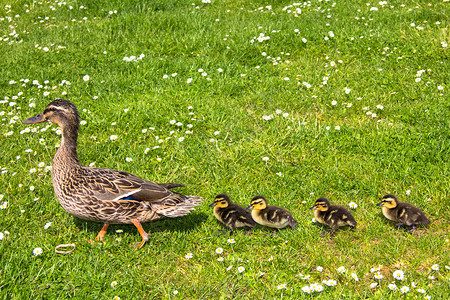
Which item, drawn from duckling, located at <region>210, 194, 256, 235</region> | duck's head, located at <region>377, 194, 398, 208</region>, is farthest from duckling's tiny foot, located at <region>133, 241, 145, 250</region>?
duck's head, located at <region>377, 194, 398, 208</region>

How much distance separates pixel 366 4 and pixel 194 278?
27.5 feet

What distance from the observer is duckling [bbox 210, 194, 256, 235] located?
17.5 feet

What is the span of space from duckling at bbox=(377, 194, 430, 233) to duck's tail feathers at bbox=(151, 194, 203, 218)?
7.31 feet

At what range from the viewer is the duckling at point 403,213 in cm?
516

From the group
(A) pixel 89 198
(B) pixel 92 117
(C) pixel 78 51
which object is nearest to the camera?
(A) pixel 89 198

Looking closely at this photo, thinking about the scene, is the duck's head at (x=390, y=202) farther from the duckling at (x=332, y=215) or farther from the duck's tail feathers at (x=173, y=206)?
the duck's tail feathers at (x=173, y=206)

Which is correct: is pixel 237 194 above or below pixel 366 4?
below

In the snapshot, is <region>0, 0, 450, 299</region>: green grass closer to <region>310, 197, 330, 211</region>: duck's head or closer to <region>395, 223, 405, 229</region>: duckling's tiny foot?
<region>395, 223, 405, 229</region>: duckling's tiny foot

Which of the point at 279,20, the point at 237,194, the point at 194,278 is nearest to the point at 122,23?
the point at 279,20

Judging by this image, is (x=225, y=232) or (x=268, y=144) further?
(x=268, y=144)

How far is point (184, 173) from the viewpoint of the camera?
6.48m

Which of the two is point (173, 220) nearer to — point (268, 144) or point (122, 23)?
point (268, 144)

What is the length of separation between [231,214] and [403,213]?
1918 millimetres

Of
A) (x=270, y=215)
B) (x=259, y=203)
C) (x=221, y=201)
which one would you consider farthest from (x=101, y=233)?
(x=270, y=215)
